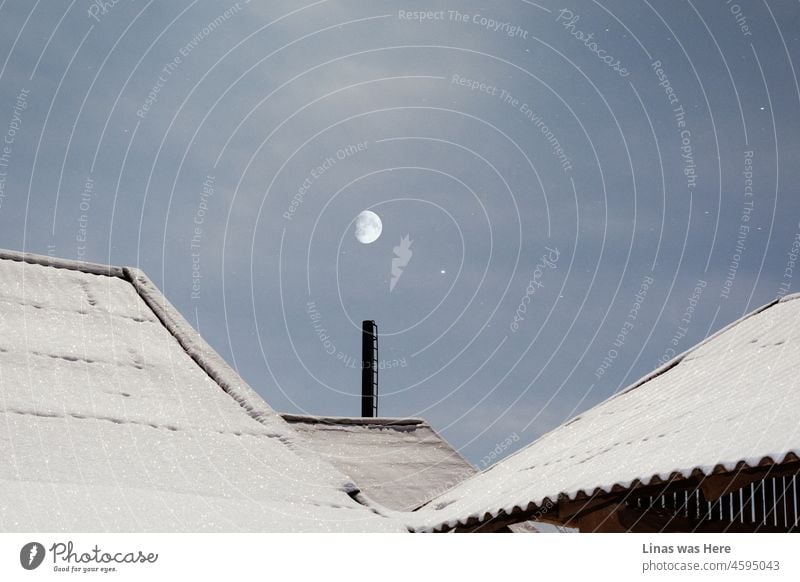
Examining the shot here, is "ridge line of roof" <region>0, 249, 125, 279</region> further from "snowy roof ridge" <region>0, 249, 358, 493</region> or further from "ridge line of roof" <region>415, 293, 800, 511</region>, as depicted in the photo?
"ridge line of roof" <region>415, 293, 800, 511</region>

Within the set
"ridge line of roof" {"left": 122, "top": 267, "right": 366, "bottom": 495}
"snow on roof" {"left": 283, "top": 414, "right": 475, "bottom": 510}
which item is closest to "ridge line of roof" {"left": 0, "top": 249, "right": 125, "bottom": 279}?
"ridge line of roof" {"left": 122, "top": 267, "right": 366, "bottom": 495}

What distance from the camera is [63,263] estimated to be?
11586 millimetres

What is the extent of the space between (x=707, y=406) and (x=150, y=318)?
6023mm

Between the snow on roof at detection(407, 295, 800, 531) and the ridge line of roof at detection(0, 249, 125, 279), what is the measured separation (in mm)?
4825

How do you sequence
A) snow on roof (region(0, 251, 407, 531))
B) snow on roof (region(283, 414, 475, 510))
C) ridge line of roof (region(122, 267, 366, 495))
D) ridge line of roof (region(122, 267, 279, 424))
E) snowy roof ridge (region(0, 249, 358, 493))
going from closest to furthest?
1. snow on roof (region(0, 251, 407, 531))
2. ridge line of roof (region(122, 267, 366, 495))
3. snowy roof ridge (region(0, 249, 358, 493))
4. ridge line of roof (region(122, 267, 279, 424))
5. snow on roof (region(283, 414, 475, 510))

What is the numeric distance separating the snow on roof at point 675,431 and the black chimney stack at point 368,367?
12.1m

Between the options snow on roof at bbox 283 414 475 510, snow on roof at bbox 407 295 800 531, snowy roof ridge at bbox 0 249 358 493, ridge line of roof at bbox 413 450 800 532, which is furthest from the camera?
snow on roof at bbox 283 414 475 510

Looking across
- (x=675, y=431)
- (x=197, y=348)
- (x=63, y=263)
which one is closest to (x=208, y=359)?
(x=197, y=348)

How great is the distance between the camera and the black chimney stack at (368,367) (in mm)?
22906

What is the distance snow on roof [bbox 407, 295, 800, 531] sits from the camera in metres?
6.75

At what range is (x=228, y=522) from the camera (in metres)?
7.29

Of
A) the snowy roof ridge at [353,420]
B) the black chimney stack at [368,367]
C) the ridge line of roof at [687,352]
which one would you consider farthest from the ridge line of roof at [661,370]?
the black chimney stack at [368,367]

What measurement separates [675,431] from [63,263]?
7167 mm

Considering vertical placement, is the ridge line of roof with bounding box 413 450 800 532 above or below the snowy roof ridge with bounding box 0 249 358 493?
below
